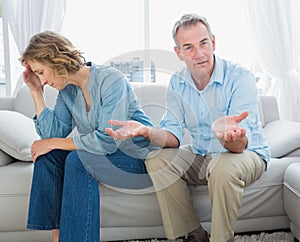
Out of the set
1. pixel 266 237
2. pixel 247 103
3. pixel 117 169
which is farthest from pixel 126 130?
pixel 266 237

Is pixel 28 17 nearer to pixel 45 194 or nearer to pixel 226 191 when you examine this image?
pixel 45 194

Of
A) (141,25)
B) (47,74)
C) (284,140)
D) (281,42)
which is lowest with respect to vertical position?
(284,140)

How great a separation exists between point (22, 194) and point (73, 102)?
0.47 meters

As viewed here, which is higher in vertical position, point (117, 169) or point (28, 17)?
point (28, 17)

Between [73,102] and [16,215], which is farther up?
[73,102]

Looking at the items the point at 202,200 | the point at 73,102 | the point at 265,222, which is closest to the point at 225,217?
the point at 202,200

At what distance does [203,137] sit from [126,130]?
441mm

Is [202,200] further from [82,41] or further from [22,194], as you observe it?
[82,41]

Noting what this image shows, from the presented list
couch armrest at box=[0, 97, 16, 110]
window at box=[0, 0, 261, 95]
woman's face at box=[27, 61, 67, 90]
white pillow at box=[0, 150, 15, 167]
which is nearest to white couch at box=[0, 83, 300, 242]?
white pillow at box=[0, 150, 15, 167]

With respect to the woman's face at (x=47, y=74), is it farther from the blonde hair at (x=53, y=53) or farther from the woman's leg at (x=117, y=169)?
the woman's leg at (x=117, y=169)

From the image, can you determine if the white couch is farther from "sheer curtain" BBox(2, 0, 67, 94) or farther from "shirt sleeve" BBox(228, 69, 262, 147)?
"sheer curtain" BBox(2, 0, 67, 94)

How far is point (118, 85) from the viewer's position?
5.54ft

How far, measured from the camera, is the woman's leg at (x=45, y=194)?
1.64 meters

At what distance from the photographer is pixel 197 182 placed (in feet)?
5.97
